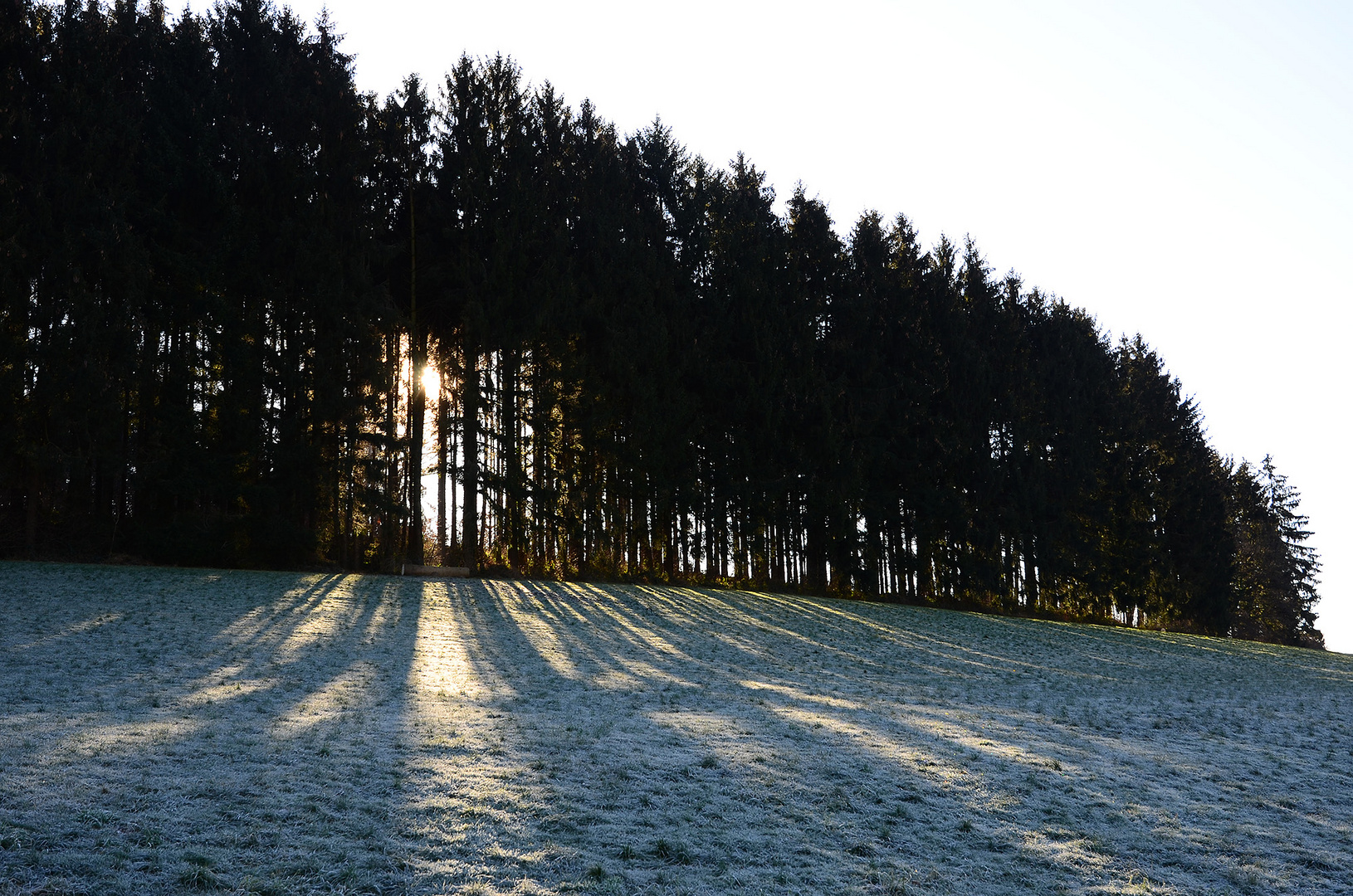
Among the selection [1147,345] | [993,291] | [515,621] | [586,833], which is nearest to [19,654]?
[515,621]

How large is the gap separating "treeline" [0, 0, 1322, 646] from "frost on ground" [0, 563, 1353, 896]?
8.71 m

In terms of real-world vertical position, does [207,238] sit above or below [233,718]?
above

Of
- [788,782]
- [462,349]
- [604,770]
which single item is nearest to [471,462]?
[462,349]

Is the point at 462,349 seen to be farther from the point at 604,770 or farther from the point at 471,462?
the point at 604,770

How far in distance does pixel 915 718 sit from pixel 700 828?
5222mm

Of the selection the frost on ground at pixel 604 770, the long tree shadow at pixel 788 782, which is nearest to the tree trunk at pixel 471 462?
the frost on ground at pixel 604 770

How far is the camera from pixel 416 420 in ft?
87.9

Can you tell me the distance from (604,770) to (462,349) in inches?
869

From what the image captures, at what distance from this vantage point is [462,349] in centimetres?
2728

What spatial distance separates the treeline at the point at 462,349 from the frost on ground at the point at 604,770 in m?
8.71

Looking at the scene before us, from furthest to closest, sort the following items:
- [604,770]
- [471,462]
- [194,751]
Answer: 1. [471,462]
2. [604,770]
3. [194,751]

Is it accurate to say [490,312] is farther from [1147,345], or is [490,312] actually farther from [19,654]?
[1147,345]

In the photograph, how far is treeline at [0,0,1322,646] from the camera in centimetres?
2291

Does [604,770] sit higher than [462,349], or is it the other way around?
[462,349]
